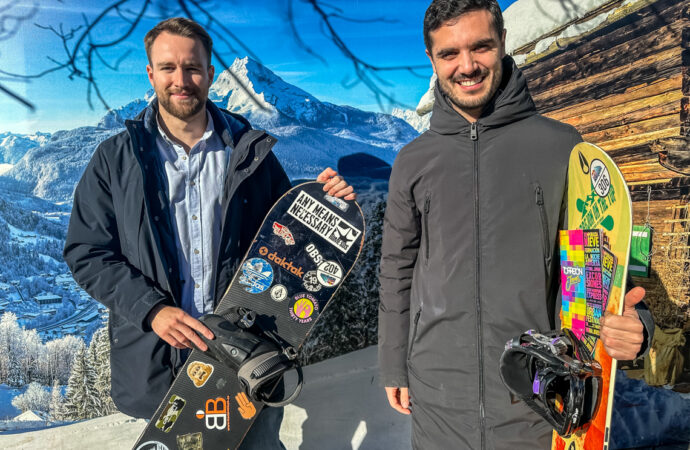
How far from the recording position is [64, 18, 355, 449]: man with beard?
1537mm

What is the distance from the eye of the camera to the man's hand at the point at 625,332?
3.49 feet

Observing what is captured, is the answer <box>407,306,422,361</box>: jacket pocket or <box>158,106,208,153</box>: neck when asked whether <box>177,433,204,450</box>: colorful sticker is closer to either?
<box>407,306,422,361</box>: jacket pocket

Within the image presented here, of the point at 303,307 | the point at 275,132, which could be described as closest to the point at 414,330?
the point at 303,307

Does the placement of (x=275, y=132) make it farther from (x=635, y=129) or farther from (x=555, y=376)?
(x=555, y=376)

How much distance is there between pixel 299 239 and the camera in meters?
1.92

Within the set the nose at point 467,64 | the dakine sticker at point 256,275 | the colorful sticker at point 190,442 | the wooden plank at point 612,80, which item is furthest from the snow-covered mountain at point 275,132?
the nose at point 467,64

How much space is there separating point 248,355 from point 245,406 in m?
0.28

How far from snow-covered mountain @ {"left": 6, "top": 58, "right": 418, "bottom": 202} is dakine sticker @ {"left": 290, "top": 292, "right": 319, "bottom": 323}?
4.48 ft

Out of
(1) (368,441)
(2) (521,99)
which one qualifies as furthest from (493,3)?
(1) (368,441)

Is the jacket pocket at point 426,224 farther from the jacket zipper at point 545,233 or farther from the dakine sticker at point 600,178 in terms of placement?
the dakine sticker at point 600,178

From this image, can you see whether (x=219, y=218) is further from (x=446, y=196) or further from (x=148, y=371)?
(x=446, y=196)

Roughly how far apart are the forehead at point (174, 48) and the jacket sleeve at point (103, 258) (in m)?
0.40

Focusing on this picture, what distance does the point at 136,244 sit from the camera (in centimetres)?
156

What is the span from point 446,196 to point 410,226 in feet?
0.52
